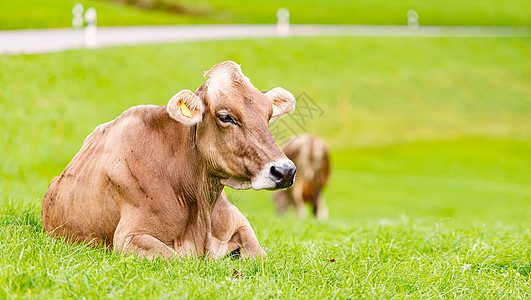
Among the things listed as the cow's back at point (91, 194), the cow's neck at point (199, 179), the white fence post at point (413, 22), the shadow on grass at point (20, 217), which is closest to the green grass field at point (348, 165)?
the shadow on grass at point (20, 217)

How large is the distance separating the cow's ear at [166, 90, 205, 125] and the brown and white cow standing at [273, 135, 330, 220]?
1040 cm

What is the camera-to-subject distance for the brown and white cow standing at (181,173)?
474 cm

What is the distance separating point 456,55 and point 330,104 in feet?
42.0

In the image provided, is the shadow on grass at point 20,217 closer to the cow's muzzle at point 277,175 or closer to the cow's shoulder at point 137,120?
the cow's shoulder at point 137,120

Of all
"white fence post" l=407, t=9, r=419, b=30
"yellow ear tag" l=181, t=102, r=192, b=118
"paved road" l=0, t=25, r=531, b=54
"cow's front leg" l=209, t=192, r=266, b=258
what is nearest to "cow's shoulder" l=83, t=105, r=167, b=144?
"yellow ear tag" l=181, t=102, r=192, b=118

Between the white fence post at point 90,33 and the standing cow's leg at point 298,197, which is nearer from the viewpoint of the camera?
the standing cow's leg at point 298,197

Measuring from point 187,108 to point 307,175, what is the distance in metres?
10.9

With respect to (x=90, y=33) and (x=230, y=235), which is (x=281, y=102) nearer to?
(x=230, y=235)

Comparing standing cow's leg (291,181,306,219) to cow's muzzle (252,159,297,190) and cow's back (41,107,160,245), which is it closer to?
cow's back (41,107,160,245)

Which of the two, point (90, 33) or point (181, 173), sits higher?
Answer: point (181, 173)

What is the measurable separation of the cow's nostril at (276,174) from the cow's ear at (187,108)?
68cm

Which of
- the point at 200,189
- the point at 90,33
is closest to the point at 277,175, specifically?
the point at 200,189

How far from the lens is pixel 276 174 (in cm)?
451

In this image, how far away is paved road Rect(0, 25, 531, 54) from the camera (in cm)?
2258
